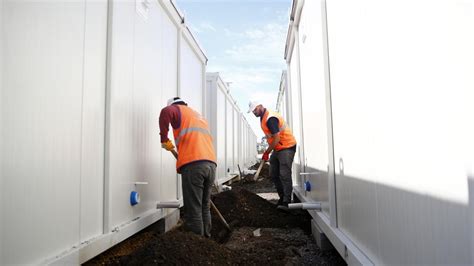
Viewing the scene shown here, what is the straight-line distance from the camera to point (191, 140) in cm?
397

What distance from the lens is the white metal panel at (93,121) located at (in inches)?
105

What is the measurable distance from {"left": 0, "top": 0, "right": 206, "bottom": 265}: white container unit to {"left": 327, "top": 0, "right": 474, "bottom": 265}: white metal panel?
80.1 inches

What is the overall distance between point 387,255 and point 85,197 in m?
2.18

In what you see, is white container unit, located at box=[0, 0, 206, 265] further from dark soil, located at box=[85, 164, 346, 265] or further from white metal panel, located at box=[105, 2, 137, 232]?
dark soil, located at box=[85, 164, 346, 265]

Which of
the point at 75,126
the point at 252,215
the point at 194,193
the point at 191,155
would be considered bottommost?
the point at 252,215

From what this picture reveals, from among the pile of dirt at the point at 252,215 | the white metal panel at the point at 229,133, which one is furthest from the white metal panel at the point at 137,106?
the white metal panel at the point at 229,133

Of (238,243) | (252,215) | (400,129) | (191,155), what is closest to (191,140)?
(191,155)

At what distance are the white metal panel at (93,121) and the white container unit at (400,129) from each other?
2.03 metres

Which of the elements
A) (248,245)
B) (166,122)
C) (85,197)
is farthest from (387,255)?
(166,122)

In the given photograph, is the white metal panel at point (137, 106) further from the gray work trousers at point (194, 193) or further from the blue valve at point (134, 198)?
the gray work trousers at point (194, 193)

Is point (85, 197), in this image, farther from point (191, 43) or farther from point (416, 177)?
point (191, 43)

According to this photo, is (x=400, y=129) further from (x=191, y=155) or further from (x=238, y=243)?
(x=238, y=243)

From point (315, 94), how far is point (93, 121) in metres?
2.52

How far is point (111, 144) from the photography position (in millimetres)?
3047
